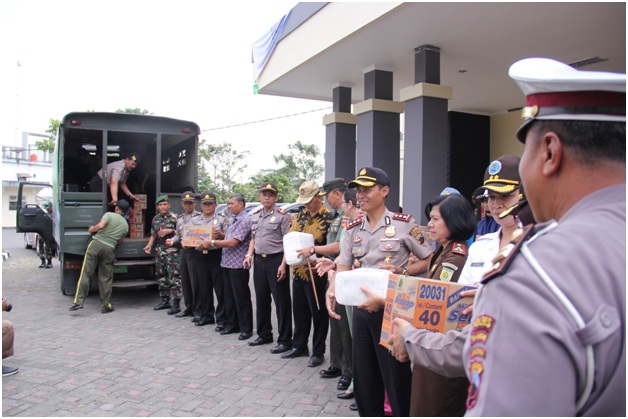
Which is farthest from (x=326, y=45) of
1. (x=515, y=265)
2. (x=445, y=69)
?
(x=515, y=265)

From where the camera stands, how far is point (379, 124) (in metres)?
8.77

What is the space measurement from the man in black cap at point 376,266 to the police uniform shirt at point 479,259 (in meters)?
0.51

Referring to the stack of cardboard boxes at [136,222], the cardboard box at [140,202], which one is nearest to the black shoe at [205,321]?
the stack of cardboard boxes at [136,222]

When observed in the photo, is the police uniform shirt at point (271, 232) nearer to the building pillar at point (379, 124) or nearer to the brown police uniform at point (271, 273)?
the brown police uniform at point (271, 273)

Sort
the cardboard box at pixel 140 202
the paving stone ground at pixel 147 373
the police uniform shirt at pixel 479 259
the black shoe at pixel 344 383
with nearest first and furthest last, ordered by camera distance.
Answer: the police uniform shirt at pixel 479 259, the paving stone ground at pixel 147 373, the black shoe at pixel 344 383, the cardboard box at pixel 140 202

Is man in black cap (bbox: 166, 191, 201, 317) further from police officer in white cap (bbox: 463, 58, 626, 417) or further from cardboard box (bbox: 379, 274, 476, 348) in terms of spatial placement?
police officer in white cap (bbox: 463, 58, 626, 417)

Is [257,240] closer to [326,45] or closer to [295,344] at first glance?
[295,344]

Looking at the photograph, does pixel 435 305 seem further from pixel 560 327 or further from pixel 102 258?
pixel 102 258

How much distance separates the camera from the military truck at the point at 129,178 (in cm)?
770

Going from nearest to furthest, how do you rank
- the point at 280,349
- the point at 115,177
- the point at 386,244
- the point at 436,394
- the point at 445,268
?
the point at 436,394
the point at 445,268
the point at 386,244
the point at 280,349
the point at 115,177

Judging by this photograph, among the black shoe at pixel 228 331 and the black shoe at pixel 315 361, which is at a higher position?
the black shoe at pixel 315 361

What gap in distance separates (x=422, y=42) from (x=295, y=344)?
5.10 m

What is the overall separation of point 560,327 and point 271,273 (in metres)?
4.90

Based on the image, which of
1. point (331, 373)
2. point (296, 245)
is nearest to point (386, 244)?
point (296, 245)
